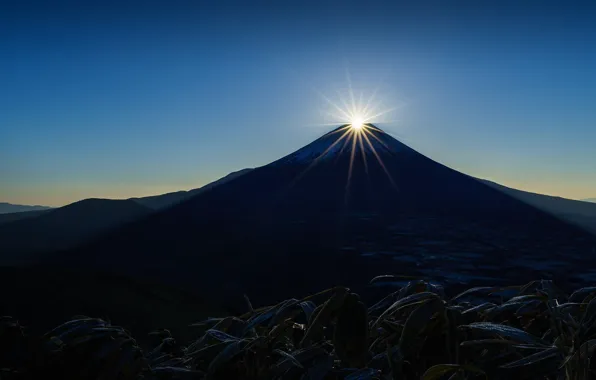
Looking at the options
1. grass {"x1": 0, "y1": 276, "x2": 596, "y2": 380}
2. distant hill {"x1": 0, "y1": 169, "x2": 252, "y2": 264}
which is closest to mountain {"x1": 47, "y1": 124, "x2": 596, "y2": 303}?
distant hill {"x1": 0, "y1": 169, "x2": 252, "y2": 264}

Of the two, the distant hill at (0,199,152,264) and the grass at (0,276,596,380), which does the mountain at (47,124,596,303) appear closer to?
the distant hill at (0,199,152,264)

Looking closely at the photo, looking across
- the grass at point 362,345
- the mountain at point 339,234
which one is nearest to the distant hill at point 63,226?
the mountain at point 339,234

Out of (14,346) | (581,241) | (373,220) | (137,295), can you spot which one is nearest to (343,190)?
(373,220)

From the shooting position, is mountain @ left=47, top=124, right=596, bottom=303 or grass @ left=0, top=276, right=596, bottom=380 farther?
mountain @ left=47, top=124, right=596, bottom=303

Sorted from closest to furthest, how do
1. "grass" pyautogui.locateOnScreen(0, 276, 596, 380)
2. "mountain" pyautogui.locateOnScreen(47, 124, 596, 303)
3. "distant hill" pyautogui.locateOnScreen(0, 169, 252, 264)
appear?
"grass" pyautogui.locateOnScreen(0, 276, 596, 380) → "mountain" pyautogui.locateOnScreen(47, 124, 596, 303) → "distant hill" pyautogui.locateOnScreen(0, 169, 252, 264)

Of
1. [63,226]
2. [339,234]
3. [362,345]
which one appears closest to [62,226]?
[63,226]

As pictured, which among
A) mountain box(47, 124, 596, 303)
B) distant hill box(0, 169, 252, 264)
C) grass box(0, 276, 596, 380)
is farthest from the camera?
distant hill box(0, 169, 252, 264)

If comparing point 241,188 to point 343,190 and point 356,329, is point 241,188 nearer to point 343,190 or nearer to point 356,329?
point 343,190
